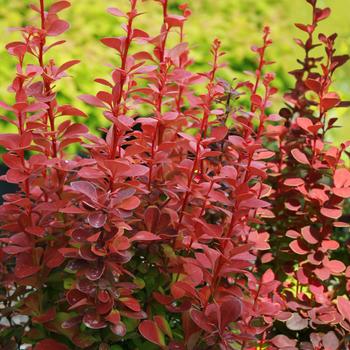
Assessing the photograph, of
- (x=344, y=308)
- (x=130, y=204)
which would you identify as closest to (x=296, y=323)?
(x=344, y=308)

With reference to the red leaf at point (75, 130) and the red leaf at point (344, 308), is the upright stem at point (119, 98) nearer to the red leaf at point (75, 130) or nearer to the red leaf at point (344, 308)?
the red leaf at point (75, 130)

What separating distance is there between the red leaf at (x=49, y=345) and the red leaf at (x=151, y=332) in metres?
0.21

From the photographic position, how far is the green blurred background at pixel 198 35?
510cm

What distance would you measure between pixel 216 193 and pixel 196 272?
194 mm

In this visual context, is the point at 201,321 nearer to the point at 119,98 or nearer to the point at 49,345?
the point at 49,345

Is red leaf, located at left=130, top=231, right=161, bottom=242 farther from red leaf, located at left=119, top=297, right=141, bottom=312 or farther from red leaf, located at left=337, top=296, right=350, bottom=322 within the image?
red leaf, located at left=337, top=296, right=350, bottom=322

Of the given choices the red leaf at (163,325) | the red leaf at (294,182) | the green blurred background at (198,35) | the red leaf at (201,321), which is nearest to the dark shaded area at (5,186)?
the green blurred background at (198,35)

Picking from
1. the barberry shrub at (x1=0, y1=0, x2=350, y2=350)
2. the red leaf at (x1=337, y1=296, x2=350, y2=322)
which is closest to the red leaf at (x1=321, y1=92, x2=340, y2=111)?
the barberry shrub at (x1=0, y1=0, x2=350, y2=350)

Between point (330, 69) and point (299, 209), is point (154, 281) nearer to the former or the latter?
→ point (299, 209)

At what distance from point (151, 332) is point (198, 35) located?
4.71 metres

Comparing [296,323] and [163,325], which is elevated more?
[163,325]

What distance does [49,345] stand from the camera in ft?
5.40

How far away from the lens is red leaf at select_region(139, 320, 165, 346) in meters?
1.56

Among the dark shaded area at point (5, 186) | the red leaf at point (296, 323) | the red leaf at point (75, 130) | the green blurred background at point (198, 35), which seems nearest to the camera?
the red leaf at point (75, 130)
